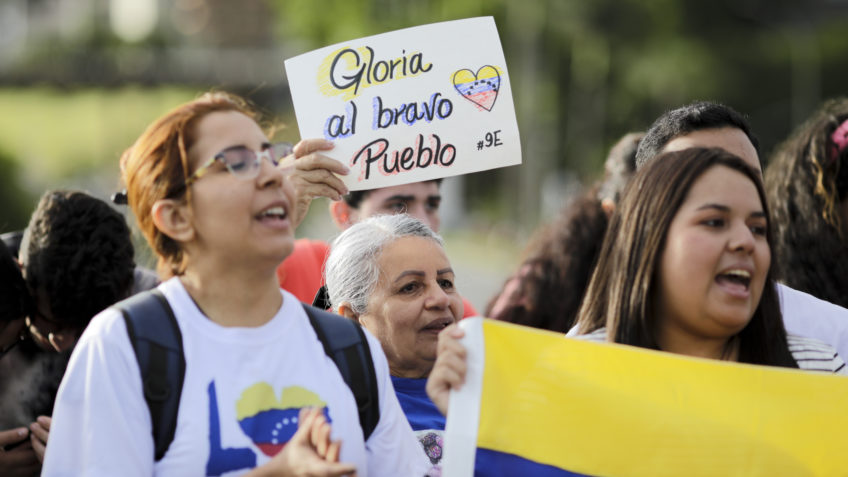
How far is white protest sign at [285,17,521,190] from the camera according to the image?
3787 millimetres

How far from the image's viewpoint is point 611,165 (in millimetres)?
→ 5371

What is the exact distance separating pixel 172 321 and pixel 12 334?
140cm

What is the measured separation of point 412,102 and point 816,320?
147 centimetres

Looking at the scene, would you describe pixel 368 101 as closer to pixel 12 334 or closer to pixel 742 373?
pixel 12 334

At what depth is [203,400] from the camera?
2479 mm

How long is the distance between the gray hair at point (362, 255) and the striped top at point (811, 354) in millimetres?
1008

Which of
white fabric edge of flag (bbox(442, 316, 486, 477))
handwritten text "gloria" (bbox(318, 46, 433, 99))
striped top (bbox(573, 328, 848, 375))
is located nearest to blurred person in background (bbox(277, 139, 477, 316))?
handwritten text "gloria" (bbox(318, 46, 433, 99))

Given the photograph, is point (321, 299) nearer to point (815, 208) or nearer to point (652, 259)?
point (652, 259)

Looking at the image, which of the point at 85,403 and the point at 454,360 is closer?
the point at 85,403

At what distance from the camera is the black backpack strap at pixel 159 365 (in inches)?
96.7

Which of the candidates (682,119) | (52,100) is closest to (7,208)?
(52,100)

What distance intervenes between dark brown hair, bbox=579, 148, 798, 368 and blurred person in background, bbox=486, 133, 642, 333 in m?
2.11

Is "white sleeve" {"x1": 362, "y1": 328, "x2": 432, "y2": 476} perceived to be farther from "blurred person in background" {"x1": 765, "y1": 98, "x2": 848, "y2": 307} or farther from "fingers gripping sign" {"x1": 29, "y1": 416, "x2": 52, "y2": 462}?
"blurred person in background" {"x1": 765, "y1": 98, "x2": 848, "y2": 307}

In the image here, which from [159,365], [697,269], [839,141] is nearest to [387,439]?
[159,365]
